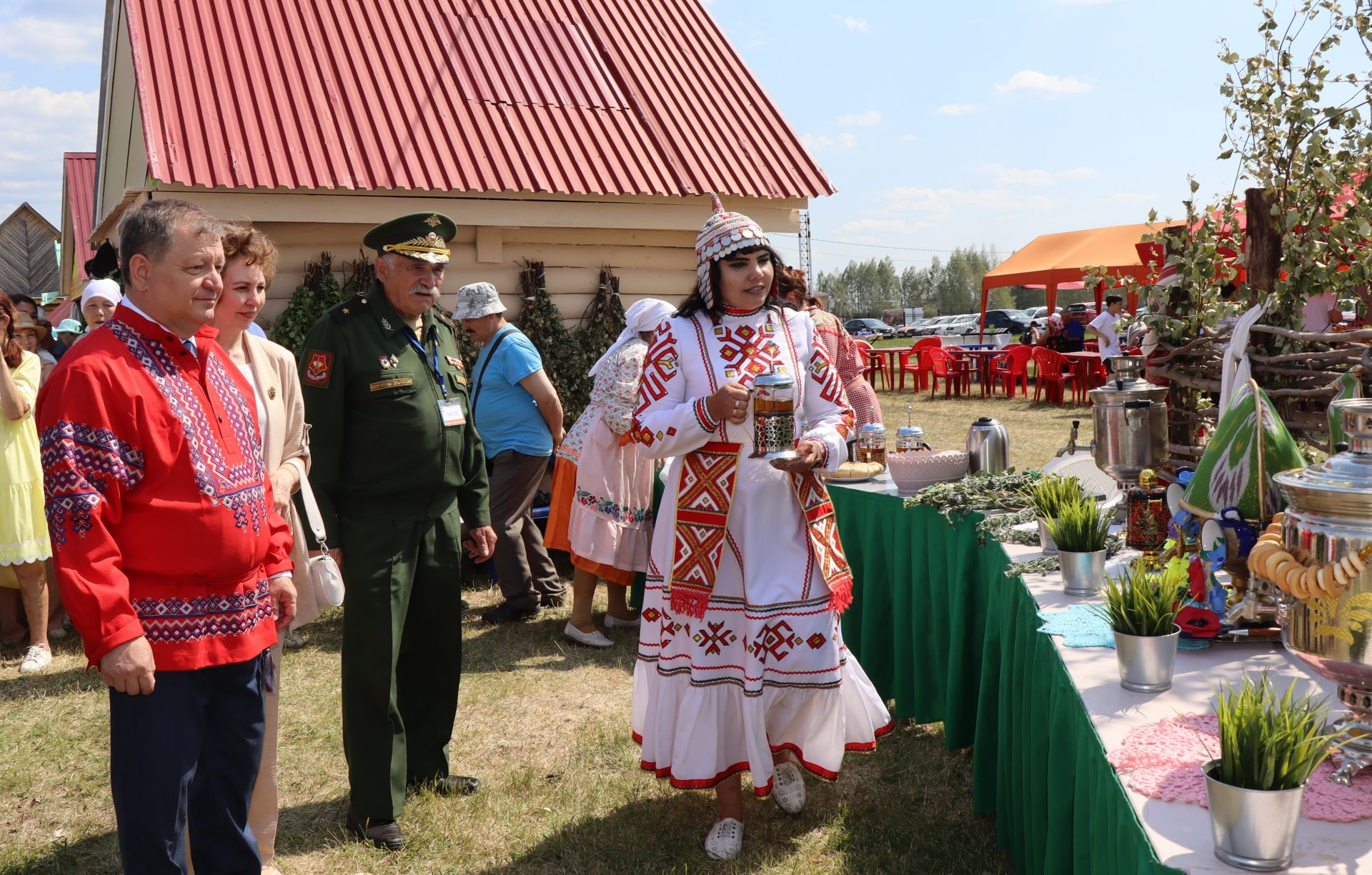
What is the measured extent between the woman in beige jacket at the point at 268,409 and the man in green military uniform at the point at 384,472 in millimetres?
133

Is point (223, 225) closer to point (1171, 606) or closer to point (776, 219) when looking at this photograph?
point (1171, 606)

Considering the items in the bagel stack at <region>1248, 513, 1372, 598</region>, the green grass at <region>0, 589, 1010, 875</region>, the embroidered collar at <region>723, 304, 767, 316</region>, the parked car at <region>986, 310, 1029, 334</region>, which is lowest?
the green grass at <region>0, 589, 1010, 875</region>

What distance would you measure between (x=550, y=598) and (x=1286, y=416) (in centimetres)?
489

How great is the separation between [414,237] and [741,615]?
174cm

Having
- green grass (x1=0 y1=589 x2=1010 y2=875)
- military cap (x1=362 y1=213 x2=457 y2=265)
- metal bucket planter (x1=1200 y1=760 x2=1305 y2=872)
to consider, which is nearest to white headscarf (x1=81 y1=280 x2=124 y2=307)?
green grass (x1=0 y1=589 x2=1010 y2=875)

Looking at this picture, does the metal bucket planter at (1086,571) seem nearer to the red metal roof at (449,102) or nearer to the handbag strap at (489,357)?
the handbag strap at (489,357)

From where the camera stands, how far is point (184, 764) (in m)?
2.62

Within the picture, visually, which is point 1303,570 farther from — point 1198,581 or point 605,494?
point 605,494

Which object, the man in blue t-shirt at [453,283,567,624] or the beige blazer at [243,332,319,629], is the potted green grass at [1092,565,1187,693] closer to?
the beige blazer at [243,332,319,629]

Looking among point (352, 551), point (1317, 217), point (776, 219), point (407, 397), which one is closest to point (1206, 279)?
point (1317, 217)

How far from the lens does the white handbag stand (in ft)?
11.4

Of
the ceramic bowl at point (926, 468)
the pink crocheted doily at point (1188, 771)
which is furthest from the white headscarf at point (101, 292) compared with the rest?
the pink crocheted doily at point (1188, 771)

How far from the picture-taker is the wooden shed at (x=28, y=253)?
4488cm

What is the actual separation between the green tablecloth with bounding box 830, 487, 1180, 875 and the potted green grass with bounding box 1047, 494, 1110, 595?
0.14 m
